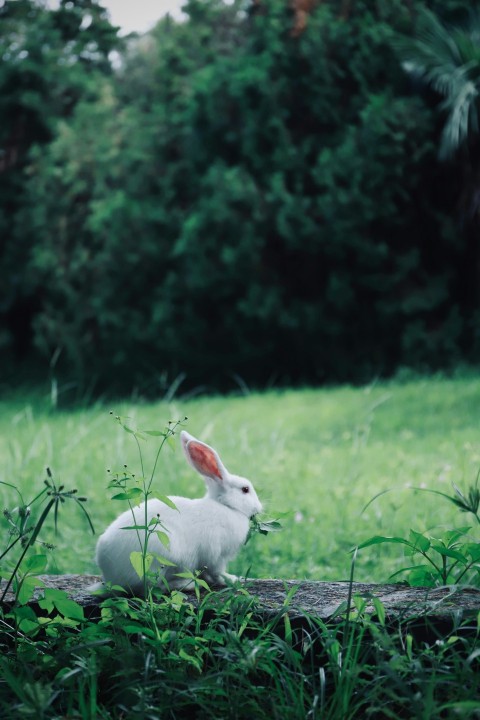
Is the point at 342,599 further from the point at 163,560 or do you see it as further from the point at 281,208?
the point at 281,208

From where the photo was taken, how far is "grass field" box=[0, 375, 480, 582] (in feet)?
13.2

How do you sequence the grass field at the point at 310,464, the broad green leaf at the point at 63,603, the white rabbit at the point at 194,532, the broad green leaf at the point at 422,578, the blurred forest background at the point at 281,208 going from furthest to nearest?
the blurred forest background at the point at 281,208 < the grass field at the point at 310,464 < the broad green leaf at the point at 422,578 < the white rabbit at the point at 194,532 < the broad green leaf at the point at 63,603

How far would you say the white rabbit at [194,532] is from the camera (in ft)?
7.53

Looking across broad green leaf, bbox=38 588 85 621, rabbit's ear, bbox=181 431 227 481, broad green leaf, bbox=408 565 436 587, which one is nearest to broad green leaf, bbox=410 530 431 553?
broad green leaf, bbox=408 565 436 587

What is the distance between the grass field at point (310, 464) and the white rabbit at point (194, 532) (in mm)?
114

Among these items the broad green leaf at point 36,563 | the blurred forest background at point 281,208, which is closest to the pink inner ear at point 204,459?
the broad green leaf at point 36,563

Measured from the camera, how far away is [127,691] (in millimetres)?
1931

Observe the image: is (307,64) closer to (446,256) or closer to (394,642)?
(446,256)

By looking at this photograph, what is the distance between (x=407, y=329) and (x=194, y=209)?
3.38 meters

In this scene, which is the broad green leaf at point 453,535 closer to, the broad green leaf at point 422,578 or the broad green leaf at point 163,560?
the broad green leaf at point 422,578

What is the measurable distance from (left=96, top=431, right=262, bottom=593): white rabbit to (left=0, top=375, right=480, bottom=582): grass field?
11 centimetres

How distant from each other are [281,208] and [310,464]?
6089 mm

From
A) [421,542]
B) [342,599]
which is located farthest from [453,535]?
[342,599]

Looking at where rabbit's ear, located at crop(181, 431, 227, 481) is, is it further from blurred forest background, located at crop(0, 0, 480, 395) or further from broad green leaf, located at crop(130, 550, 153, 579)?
blurred forest background, located at crop(0, 0, 480, 395)
